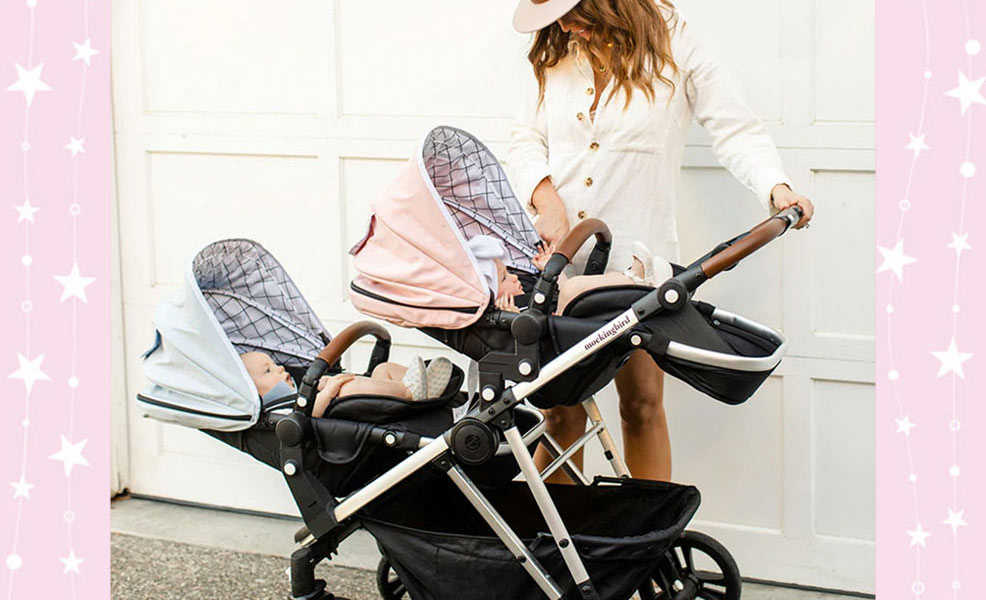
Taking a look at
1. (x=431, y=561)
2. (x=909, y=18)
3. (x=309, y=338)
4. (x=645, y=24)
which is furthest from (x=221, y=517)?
(x=909, y=18)

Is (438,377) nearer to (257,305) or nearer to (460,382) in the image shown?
(460,382)

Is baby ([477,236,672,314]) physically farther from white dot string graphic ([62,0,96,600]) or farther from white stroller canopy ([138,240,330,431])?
white dot string graphic ([62,0,96,600])

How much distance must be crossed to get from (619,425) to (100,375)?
1370 mm

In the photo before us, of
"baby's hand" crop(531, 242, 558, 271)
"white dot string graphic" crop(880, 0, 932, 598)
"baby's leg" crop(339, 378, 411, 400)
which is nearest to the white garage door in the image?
"white dot string graphic" crop(880, 0, 932, 598)

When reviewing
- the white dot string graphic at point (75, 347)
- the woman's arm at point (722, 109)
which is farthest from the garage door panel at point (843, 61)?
the white dot string graphic at point (75, 347)

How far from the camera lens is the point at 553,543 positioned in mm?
2332

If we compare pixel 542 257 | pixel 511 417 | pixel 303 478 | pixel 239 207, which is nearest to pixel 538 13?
pixel 542 257

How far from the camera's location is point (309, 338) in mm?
2676

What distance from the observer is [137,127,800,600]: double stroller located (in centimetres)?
220

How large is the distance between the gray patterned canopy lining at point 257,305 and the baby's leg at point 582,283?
611 mm

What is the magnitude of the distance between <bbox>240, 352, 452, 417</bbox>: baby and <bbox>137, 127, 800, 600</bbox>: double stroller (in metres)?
0.03

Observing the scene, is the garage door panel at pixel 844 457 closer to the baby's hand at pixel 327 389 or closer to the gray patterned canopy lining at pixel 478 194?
the gray patterned canopy lining at pixel 478 194

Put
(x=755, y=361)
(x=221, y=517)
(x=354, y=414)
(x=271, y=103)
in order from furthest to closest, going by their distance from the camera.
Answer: (x=221, y=517) → (x=271, y=103) → (x=354, y=414) → (x=755, y=361)

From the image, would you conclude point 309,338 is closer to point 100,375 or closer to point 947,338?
point 100,375
